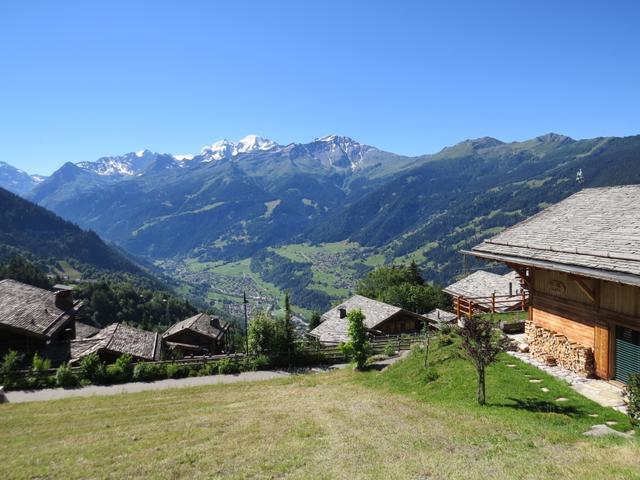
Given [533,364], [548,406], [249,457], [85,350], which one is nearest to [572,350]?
[533,364]

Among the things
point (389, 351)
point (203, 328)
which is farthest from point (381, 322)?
point (203, 328)

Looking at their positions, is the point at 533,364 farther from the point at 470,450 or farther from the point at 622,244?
the point at 470,450

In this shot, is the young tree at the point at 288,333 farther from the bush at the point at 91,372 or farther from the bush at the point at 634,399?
the bush at the point at 634,399

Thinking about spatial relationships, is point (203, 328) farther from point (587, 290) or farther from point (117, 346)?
point (587, 290)

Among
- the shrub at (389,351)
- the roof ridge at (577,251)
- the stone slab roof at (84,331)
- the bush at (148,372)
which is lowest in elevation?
the stone slab roof at (84,331)

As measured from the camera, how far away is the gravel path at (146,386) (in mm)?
27969

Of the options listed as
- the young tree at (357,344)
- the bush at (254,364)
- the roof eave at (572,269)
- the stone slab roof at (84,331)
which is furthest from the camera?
the stone slab roof at (84,331)

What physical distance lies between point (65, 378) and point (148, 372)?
536 cm

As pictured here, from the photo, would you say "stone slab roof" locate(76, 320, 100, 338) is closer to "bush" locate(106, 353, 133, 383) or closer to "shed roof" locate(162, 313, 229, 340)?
"shed roof" locate(162, 313, 229, 340)

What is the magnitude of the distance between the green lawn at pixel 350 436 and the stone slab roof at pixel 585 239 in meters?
4.74

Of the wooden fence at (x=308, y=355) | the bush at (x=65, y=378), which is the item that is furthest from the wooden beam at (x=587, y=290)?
the bush at (x=65, y=378)

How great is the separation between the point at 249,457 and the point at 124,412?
471 inches

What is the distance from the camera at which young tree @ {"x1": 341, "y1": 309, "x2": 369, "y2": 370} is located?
30.3m

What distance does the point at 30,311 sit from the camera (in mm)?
37188
